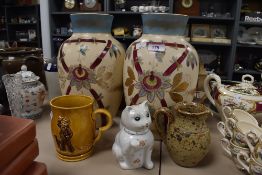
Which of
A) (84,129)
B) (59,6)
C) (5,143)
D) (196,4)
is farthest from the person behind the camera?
(59,6)

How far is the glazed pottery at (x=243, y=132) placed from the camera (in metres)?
0.49

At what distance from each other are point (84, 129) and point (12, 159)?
6.7 inches

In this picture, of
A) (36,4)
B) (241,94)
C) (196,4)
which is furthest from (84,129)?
(36,4)

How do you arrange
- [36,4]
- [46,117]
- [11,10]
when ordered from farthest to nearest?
1. [11,10]
2. [36,4]
3. [46,117]

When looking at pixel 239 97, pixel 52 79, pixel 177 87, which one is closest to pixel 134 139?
pixel 177 87

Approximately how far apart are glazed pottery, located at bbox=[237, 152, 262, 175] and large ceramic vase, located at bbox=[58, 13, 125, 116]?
38 cm

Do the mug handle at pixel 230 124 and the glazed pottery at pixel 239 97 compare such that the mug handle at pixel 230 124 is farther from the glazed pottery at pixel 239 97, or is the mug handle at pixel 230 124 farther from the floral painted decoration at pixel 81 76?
the floral painted decoration at pixel 81 76

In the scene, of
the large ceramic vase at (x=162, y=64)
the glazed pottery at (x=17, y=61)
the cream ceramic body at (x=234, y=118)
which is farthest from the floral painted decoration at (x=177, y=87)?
the glazed pottery at (x=17, y=61)

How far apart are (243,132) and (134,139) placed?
0.23 meters

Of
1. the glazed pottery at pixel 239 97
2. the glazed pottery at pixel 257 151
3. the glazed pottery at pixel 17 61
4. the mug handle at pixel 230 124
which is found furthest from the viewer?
the glazed pottery at pixel 17 61

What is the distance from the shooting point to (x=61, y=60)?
72cm

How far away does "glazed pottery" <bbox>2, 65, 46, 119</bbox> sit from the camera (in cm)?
72

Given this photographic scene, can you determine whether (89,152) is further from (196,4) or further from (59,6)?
(59,6)

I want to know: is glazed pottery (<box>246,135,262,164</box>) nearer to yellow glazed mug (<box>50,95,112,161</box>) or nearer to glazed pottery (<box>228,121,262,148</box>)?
glazed pottery (<box>228,121,262,148</box>)
